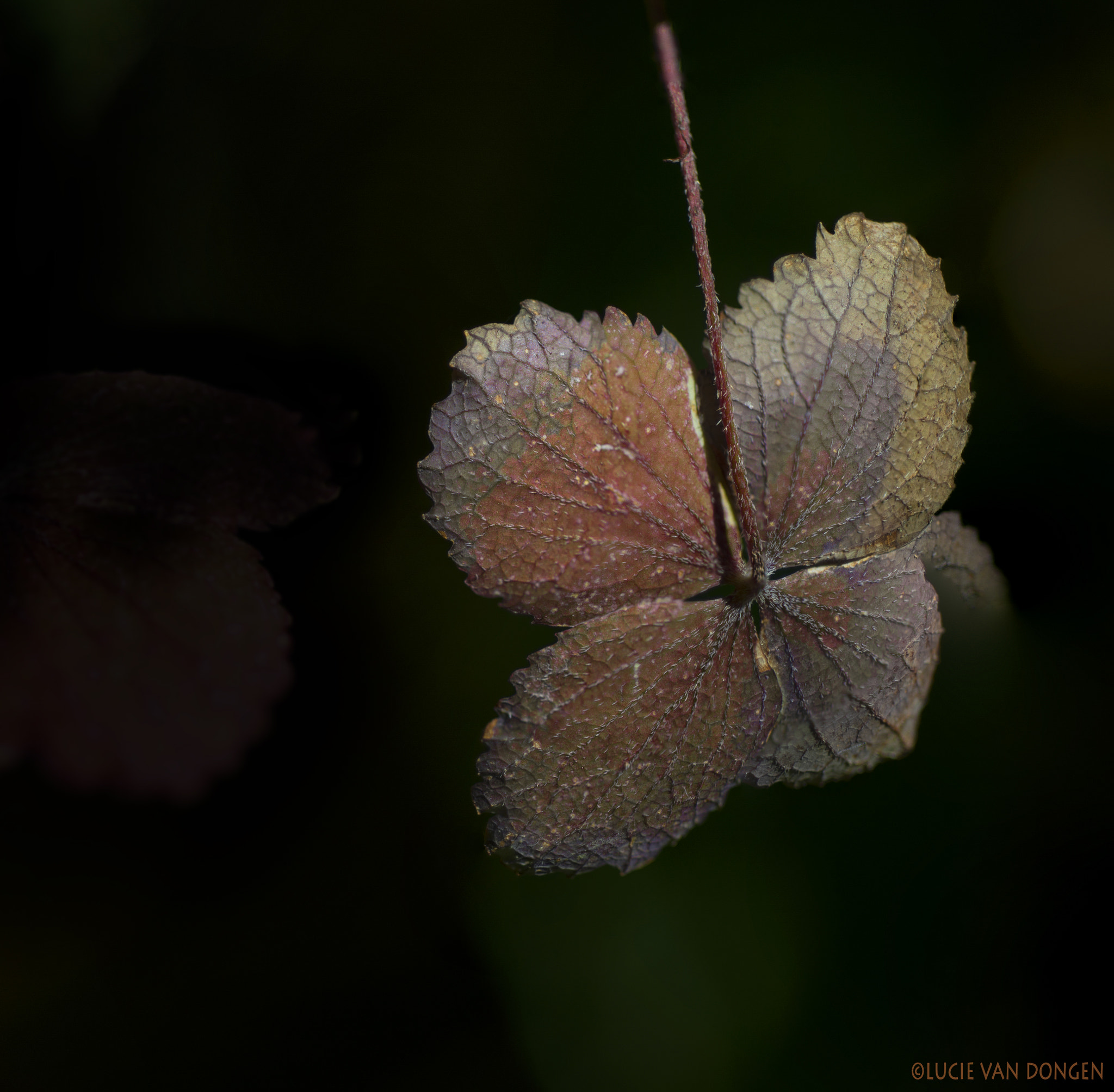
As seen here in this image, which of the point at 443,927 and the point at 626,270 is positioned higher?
the point at 626,270

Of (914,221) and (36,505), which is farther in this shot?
(914,221)

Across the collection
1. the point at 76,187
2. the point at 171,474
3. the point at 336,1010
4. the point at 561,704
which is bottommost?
the point at 336,1010

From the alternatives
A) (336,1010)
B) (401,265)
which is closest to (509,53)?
(401,265)

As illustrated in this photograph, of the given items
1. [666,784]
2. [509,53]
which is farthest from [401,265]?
[666,784]

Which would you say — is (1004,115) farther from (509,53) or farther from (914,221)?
(509,53)

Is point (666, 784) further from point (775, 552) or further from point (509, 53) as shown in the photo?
point (509, 53)

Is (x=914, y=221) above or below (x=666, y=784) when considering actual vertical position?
above
